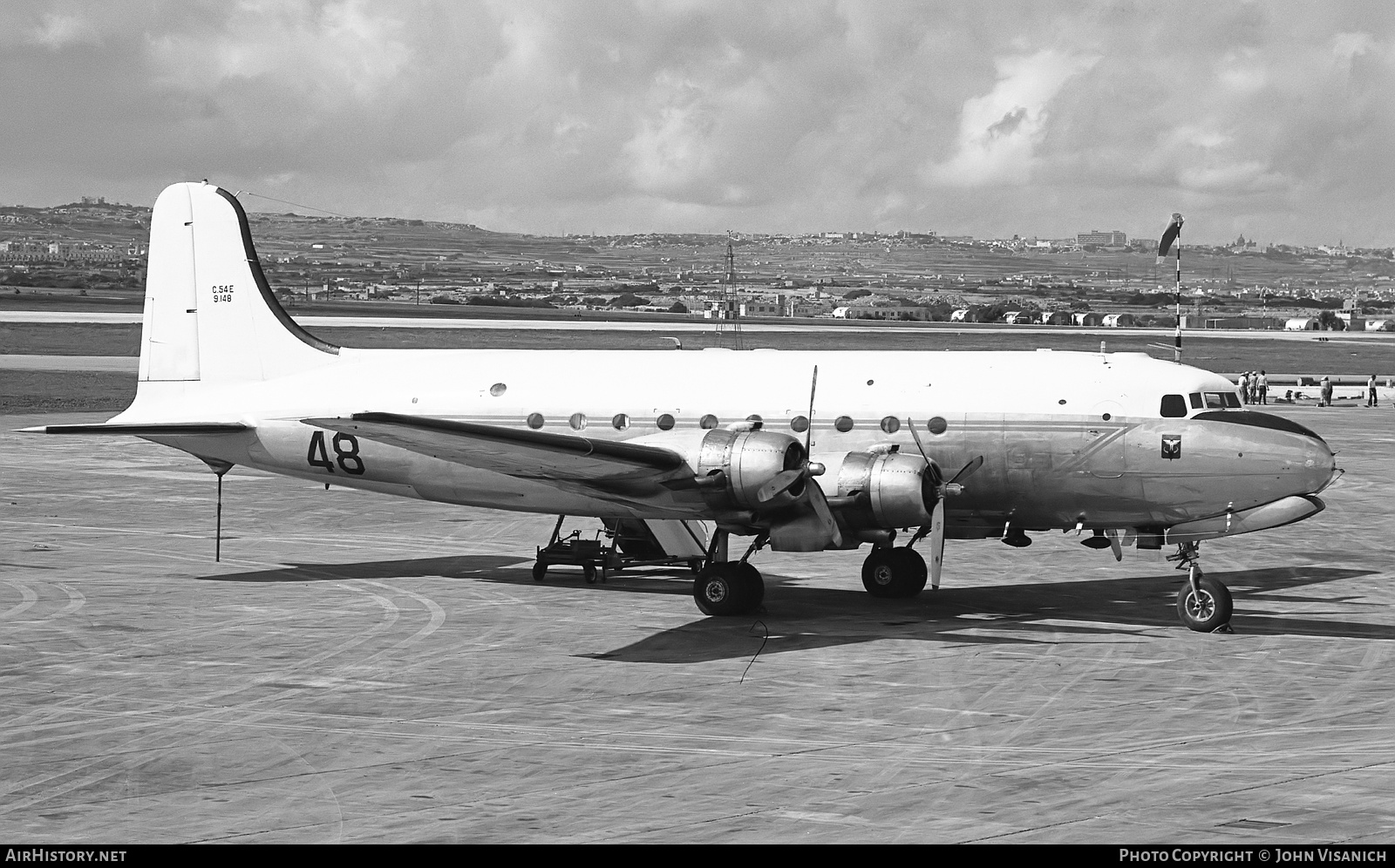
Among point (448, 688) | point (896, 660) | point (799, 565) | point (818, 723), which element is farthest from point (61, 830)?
point (799, 565)

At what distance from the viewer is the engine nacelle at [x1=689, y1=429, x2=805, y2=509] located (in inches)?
783

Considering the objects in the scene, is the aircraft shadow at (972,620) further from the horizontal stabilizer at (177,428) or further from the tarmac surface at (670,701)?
the horizontal stabilizer at (177,428)

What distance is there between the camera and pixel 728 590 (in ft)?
69.9

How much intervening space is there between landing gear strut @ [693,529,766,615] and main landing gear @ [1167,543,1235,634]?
19.6ft

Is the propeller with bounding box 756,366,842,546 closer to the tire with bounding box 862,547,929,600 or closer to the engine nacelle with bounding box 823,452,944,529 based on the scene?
the engine nacelle with bounding box 823,452,944,529

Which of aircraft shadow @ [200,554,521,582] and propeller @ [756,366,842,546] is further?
aircraft shadow @ [200,554,521,582]

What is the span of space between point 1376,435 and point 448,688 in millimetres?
48714

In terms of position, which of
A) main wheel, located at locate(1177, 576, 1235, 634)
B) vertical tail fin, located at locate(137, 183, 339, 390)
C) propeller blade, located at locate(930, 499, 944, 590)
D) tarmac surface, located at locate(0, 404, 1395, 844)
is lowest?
tarmac surface, located at locate(0, 404, 1395, 844)

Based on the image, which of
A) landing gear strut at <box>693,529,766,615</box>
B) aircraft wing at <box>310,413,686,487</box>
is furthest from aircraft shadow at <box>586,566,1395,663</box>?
aircraft wing at <box>310,413,686,487</box>

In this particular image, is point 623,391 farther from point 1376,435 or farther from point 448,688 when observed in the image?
point 1376,435

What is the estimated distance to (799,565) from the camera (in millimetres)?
27109

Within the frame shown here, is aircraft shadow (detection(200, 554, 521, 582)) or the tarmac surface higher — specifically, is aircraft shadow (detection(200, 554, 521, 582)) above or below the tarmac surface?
above

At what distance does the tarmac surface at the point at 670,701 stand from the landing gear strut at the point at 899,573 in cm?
31

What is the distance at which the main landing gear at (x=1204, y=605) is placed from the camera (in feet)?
66.8
